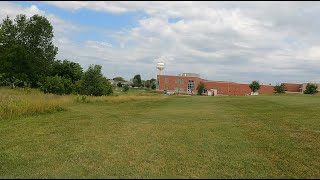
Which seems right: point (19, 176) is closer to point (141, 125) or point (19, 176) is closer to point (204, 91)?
point (141, 125)

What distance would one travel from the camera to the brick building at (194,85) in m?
120

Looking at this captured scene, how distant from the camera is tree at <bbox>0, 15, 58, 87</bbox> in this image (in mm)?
59250

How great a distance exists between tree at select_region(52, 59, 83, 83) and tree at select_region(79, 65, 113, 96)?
19.6 metres

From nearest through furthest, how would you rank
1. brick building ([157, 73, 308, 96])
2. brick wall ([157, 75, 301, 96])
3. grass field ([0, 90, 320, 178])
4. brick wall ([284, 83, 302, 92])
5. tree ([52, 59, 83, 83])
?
1. grass field ([0, 90, 320, 178])
2. tree ([52, 59, 83, 83])
3. brick wall ([157, 75, 301, 96])
4. brick wall ([284, 83, 302, 92])
5. brick building ([157, 73, 308, 96])

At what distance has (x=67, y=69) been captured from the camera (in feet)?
205

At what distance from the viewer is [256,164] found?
7.56 metres

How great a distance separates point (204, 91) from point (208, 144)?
356 ft

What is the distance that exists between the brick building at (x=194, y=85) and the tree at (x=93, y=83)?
78.6 meters

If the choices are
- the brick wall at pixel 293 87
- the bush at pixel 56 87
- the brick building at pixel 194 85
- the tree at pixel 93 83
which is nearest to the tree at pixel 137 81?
the brick building at pixel 194 85

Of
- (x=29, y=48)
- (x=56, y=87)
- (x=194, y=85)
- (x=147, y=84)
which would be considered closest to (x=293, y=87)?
(x=194, y=85)

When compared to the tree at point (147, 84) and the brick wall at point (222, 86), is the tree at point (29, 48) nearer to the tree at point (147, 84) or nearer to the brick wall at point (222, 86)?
the brick wall at point (222, 86)

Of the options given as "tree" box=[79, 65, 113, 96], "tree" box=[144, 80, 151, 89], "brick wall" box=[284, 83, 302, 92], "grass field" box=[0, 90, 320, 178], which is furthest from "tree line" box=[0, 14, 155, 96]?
"tree" box=[144, 80, 151, 89]

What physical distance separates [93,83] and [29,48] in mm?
24867

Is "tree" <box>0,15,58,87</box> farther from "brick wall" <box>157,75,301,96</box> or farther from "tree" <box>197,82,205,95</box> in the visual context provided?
"brick wall" <box>157,75,301,96</box>
